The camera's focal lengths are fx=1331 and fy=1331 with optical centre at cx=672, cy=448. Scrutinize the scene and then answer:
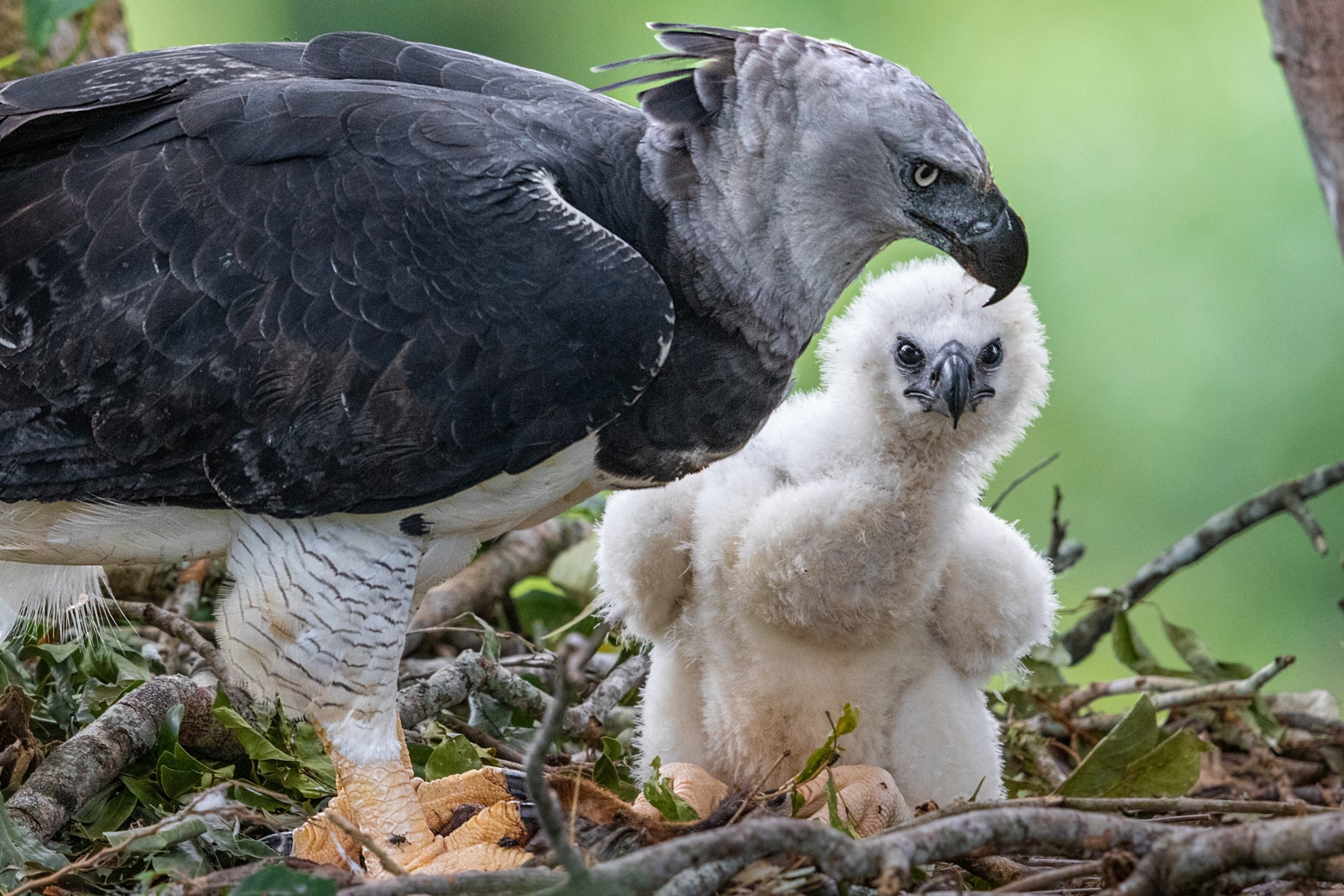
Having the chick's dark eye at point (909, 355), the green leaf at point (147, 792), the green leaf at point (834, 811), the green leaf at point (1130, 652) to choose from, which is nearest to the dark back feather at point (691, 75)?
the chick's dark eye at point (909, 355)

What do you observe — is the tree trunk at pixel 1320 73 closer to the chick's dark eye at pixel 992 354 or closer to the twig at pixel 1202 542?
the chick's dark eye at pixel 992 354

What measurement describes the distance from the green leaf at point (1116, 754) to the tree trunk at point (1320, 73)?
94 centimetres

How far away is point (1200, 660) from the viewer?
3.57m

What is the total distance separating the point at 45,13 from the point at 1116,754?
3.19 meters

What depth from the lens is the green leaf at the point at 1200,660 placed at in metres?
3.56

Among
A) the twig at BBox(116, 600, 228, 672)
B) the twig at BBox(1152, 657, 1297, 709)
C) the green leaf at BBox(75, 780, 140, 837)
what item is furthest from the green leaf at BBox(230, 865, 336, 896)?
the twig at BBox(1152, 657, 1297, 709)

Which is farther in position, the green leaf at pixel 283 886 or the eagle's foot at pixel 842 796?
the eagle's foot at pixel 842 796

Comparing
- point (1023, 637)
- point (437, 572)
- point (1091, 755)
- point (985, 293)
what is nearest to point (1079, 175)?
point (985, 293)

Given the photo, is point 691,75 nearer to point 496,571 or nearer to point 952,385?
point 952,385

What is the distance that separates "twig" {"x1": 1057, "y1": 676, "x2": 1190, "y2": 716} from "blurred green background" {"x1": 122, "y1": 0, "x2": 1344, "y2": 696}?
90 centimetres

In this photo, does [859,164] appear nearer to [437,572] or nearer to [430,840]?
[437,572]

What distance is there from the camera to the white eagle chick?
273cm

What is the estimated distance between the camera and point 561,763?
9.74 ft

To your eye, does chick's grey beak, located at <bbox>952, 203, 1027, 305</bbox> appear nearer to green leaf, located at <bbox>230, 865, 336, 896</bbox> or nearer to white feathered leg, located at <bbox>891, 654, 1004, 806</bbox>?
white feathered leg, located at <bbox>891, 654, 1004, 806</bbox>
